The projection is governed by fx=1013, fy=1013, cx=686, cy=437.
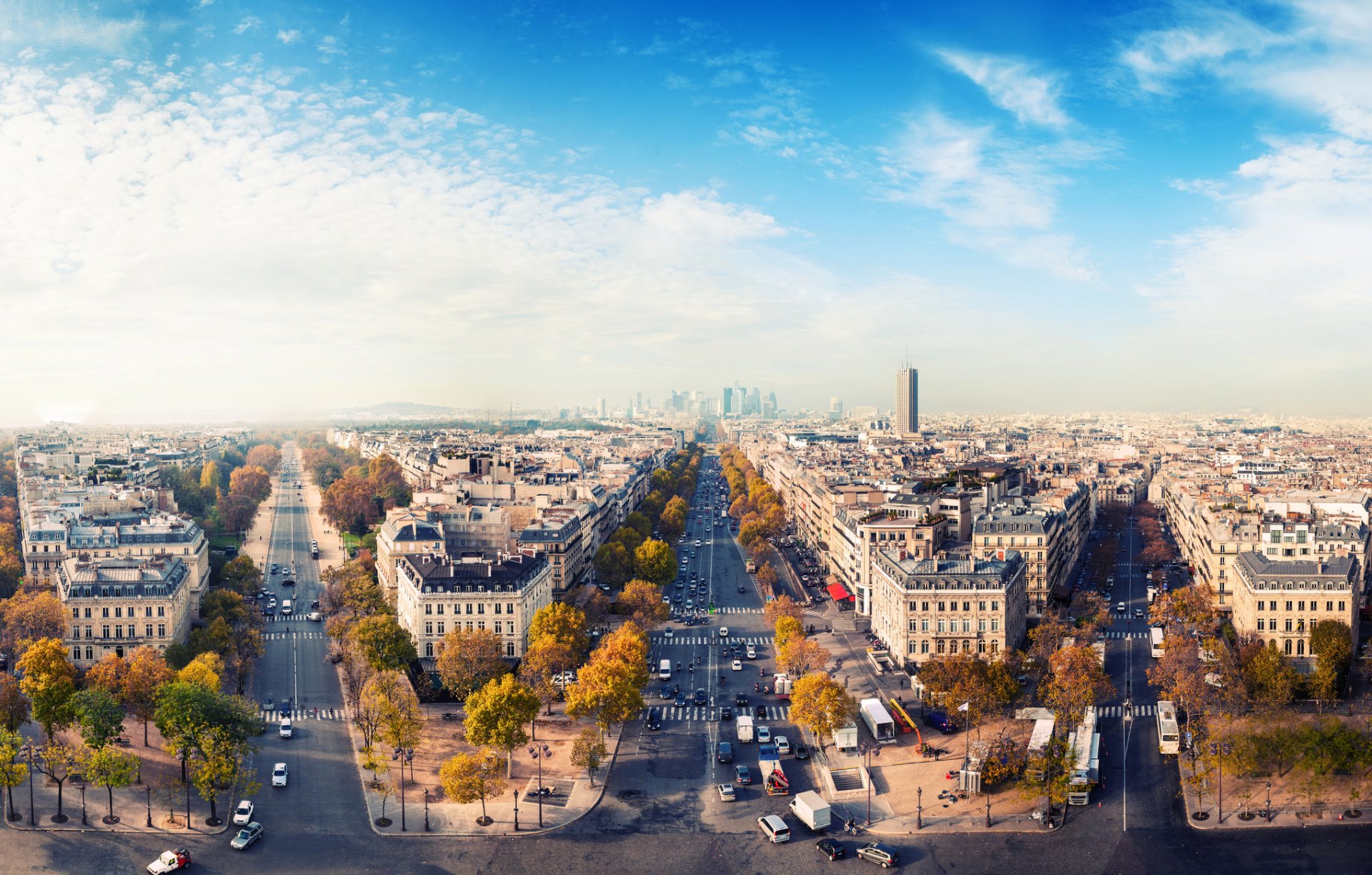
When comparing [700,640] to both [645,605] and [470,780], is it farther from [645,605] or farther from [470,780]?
[470,780]

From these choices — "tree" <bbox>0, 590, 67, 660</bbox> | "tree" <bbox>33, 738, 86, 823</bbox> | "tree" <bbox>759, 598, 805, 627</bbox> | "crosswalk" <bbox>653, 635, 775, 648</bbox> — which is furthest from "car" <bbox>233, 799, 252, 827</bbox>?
"tree" <bbox>759, 598, 805, 627</bbox>

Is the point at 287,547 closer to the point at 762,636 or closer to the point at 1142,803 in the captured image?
the point at 762,636

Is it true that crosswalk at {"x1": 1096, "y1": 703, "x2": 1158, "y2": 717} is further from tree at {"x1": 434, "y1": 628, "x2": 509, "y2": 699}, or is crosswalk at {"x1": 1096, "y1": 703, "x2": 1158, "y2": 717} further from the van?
Answer: tree at {"x1": 434, "y1": 628, "x2": 509, "y2": 699}

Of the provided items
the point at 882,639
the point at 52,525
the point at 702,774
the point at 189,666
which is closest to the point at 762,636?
the point at 882,639

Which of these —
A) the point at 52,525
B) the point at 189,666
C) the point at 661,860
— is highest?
the point at 52,525

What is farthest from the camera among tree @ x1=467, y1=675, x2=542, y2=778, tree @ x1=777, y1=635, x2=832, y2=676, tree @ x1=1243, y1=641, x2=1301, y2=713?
tree @ x1=777, y1=635, x2=832, y2=676
